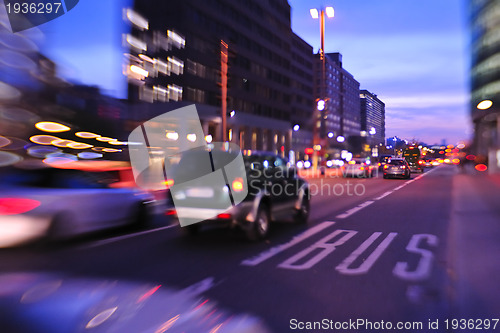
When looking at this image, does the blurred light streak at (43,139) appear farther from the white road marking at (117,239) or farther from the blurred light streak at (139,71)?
the white road marking at (117,239)

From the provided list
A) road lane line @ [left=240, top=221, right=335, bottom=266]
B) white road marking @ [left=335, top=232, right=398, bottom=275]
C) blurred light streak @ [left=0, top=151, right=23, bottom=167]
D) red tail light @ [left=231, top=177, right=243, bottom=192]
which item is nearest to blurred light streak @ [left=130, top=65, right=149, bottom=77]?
blurred light streak @ [left=0, top=151, right=23, bottom=167]

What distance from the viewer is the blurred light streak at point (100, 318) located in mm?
3614

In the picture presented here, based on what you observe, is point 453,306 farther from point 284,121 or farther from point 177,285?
point 284,121

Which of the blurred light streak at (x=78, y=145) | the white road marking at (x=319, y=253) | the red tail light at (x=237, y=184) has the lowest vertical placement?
the white road marking at (x=319, y=253)

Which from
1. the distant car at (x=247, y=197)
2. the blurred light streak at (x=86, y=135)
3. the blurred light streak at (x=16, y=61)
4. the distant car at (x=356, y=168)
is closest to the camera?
the distant car at (x=247, y=197)

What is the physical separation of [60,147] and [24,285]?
133ft

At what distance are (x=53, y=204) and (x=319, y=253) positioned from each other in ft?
15.1

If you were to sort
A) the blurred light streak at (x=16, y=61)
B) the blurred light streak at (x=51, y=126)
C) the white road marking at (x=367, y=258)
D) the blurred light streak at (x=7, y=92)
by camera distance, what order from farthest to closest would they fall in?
1. the blurred light streak at (x=51, y=126)
2. the blurred light streak at (x=16, y=61)
3. the blurred light streak at (x=7, y=92)
4. the white road marking at (x=367, y=258)

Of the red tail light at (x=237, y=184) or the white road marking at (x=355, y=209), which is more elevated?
the red tail light at (x=237, y=184)

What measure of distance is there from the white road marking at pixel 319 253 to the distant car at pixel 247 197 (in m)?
1.08

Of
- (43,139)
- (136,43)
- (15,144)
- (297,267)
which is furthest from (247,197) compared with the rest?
(136,43)

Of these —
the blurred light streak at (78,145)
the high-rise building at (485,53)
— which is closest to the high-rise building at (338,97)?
the high-rise building at (485,53)

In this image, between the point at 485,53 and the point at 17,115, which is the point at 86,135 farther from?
the point at 485,53

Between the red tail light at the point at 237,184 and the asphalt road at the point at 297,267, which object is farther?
the red tail light at the point at 237,184
